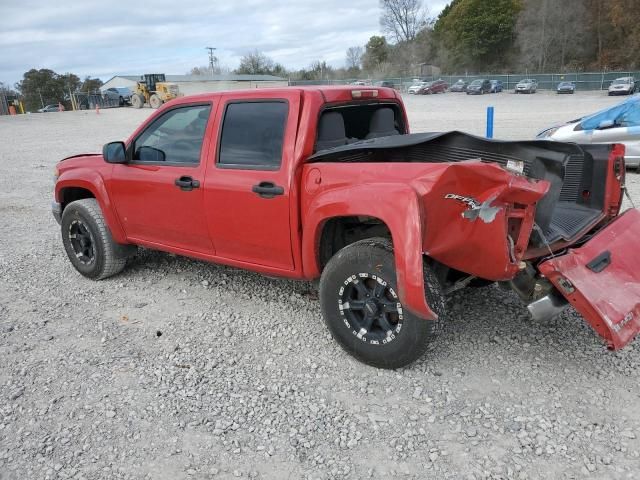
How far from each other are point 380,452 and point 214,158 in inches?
94.7

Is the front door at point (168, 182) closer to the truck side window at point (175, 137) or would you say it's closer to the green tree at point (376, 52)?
the truck side window at point (175, 137)

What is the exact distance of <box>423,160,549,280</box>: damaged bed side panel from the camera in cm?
267

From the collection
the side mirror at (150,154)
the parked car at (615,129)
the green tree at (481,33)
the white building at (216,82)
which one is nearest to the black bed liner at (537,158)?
the side mirror at (150,154)

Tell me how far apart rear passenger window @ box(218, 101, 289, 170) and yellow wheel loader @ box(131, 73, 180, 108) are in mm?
35242

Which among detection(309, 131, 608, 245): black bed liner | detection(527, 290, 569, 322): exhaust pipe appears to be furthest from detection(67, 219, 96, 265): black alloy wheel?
detection(527, 290, 569, 322): exhaust pipe

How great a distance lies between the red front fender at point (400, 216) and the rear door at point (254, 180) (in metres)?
0.46

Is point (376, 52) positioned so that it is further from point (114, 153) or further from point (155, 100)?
point (114, 153)

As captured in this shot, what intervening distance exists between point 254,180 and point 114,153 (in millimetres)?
1515

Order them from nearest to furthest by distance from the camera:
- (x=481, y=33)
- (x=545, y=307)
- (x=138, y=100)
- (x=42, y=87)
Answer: (x=545, y=307) < (x=138, y=100) < (x=42, y=87) < (x=481, y=33)

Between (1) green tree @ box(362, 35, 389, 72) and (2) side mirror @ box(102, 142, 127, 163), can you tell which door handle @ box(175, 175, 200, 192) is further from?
(1) green tree @ box(362, 35, 389, 72)

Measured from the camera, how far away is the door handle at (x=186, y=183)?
401cm

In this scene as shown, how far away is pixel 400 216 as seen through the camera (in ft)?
9.36

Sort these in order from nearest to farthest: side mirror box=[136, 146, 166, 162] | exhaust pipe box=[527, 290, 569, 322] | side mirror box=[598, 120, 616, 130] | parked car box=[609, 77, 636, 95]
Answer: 1. exhaust pipe box=[527, 290, 569, 322]
2. side mirror box=[136, 146, 166, 162]
3. side mirror box=[598, 120, 616, 130]
4. parked car box=[609, 77, 636, 95]

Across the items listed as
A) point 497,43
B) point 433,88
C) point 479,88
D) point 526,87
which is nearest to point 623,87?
point 526,87
